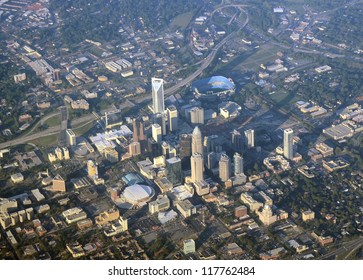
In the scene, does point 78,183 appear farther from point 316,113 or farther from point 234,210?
point 316,113

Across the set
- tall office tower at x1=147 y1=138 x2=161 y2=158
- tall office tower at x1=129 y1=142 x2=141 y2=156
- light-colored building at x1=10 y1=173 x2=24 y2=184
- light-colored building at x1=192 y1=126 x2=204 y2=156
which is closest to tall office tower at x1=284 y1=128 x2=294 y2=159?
light-colored building at x1=192 y1=126 x2=204 y2=156

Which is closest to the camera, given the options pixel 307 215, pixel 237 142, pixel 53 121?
pixel 307 215

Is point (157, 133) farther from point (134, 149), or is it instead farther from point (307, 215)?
point (307, 215)

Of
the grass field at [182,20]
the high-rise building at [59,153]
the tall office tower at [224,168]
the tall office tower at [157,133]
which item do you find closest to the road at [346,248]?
the tall office tower at [224,168]

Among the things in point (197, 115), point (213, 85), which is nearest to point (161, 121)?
point (197, 115)

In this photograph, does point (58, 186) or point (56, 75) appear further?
point (56, 75)

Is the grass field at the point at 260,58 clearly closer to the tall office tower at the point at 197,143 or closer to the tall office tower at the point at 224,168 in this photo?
the tall office tower at the point at 197,143
